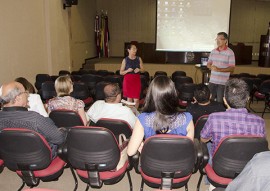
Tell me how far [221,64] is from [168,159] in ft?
11.1

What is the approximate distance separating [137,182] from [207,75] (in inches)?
194

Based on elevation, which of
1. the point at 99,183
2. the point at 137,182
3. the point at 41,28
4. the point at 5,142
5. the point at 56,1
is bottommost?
the point at 137,182

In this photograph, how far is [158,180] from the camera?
7.80 feet

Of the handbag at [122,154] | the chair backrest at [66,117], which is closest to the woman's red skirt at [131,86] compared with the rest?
the chair backrest at [66,117]

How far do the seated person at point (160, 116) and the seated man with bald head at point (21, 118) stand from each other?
2.26ft

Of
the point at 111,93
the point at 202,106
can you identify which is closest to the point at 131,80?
the point at 202,106

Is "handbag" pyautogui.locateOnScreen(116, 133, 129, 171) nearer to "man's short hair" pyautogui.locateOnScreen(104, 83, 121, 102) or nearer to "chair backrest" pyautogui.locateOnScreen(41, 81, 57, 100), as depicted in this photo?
"man's short hair" pyautogui.locateOnScreen(104, 83, 121, 102)

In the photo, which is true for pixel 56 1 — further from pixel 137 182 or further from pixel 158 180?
pixel 158 180

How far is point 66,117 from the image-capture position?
3.00m

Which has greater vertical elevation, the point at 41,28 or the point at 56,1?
the point at 56,1

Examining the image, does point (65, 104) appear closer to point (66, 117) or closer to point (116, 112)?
point (66, 117)

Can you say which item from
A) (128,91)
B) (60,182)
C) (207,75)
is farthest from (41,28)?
(60,182)

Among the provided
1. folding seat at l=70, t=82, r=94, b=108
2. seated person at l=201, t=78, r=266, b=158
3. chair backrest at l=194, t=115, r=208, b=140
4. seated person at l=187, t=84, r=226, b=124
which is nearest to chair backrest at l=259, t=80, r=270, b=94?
seated person at l=187, t=84, r=226, b=124

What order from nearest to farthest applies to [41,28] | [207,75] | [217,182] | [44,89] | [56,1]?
[217,182]
[44,89]
[207,75]
[41,28]
[56,1]
